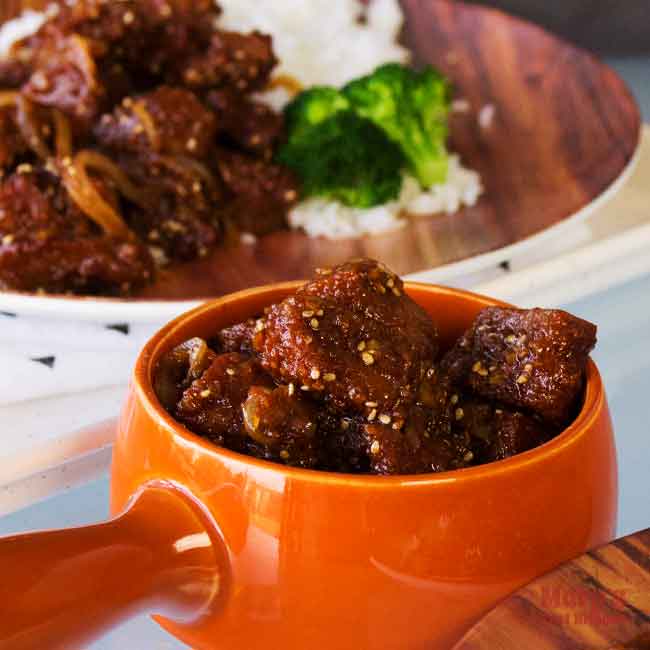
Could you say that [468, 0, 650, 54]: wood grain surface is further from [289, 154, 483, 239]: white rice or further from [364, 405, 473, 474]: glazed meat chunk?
[364, 405, 473, 474]: glazed meat chunk

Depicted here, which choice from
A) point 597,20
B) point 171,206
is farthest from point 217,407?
point 597,20

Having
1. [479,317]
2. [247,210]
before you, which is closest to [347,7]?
[247,210]

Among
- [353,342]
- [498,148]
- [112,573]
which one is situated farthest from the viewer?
[498,148]

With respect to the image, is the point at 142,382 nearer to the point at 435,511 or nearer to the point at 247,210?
the point at 435,511

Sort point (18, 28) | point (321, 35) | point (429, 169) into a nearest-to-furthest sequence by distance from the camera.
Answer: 1. point (429, 169)
2. point (18, 28)
3. point (321, 35)

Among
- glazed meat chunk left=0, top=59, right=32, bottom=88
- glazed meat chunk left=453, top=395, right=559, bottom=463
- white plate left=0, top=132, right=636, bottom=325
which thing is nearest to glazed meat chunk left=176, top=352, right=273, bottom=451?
glazed meat chunk left=453, top=395, right=559, bottom=463

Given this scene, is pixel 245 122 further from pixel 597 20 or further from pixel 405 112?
pixel 597 20
